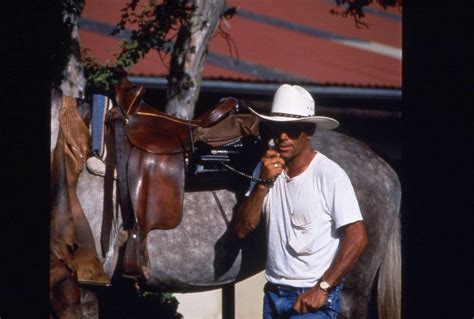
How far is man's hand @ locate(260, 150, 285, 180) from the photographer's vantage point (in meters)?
4.50

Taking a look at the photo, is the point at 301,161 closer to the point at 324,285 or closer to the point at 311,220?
the point at 311,220

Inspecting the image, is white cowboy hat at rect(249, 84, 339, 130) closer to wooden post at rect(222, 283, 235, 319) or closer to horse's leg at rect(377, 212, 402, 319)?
horse's leg at rect(377, 212, 402, 319)

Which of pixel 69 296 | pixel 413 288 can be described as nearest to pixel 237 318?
pixel 69 296

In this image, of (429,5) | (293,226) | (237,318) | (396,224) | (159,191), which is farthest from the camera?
(237,318)

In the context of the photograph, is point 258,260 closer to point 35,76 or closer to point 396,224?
point 396,224

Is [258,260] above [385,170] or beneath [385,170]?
beneath

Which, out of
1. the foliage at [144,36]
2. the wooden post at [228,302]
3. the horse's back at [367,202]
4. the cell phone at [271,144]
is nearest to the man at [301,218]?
the cell phone at [271,144]

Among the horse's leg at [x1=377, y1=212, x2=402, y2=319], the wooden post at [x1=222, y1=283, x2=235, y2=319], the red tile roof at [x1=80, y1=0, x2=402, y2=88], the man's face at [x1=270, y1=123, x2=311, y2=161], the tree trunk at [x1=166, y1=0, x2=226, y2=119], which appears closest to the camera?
the man's face at [x1=270, y1=123, x2=311, y2=161]

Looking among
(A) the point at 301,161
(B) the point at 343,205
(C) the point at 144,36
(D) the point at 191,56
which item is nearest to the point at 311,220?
(B) the point at 343,205

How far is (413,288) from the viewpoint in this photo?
10.4 ft

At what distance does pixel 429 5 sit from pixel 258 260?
288 cm

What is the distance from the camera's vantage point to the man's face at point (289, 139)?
15.3 ft

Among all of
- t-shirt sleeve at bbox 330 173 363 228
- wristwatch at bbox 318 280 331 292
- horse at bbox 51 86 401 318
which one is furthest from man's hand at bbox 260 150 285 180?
horse at bbox 51 86 401 318

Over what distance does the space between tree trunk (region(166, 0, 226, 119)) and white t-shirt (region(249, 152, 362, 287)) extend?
229 cm
